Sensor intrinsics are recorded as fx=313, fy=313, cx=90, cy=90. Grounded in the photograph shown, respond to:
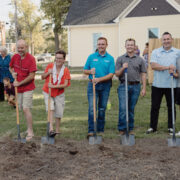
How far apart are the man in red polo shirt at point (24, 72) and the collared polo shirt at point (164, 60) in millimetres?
2489

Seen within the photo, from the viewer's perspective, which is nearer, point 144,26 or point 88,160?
point 88,160

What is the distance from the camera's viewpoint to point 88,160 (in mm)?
4945

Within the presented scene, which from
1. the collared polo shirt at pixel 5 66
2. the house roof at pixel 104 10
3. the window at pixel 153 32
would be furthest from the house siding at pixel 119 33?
the collared polo shirt at pixel 5 66

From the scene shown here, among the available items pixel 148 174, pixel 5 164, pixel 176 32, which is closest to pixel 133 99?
pixel 148 174

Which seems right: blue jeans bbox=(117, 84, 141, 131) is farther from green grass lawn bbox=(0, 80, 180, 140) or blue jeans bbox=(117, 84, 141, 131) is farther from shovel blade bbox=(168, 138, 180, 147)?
shovel blade bbox=(168, 138, 180, 147)

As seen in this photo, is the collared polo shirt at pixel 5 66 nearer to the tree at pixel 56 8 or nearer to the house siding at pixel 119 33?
the house siding at pixel 119 33

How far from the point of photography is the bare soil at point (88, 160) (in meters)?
4.34

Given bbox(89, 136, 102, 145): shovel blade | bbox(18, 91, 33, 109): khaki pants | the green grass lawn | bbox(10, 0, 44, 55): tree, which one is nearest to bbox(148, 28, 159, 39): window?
the green grass lawn

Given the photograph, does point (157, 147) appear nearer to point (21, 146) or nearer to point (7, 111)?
point (21, 146)

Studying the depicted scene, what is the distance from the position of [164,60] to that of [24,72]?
9.24 feet

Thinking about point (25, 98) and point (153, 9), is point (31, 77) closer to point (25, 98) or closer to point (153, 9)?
point (25, 98)

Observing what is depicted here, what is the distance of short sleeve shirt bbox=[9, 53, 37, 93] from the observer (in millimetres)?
6129

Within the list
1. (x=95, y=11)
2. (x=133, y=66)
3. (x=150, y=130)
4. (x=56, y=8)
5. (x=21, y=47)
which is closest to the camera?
(x=21, y=47)

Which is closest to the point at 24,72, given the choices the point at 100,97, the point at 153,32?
the point at 100,97
